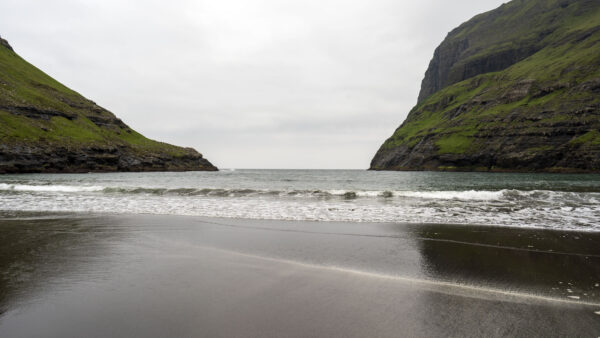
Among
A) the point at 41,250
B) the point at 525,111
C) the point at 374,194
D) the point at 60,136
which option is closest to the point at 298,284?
the point at 41,250

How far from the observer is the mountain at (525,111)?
9088cm

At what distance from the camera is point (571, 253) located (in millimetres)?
7477

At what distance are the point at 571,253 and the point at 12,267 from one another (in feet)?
45.1

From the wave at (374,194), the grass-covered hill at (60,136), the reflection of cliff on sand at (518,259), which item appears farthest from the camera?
the grass-covered hill at (60,136)

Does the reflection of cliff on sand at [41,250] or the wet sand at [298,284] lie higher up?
the reflection of cliff on sand at [41,250]

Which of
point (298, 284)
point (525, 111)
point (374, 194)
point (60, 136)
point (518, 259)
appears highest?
point (525, 111)

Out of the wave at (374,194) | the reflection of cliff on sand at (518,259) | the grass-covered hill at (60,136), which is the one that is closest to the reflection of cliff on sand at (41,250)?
the reflection of cliff on sand at (518,259)

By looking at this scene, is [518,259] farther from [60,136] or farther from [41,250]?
[60,136]

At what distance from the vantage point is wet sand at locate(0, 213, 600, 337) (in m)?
3.61

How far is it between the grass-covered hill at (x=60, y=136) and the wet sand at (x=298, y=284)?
90768 mm

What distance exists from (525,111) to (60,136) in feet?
560

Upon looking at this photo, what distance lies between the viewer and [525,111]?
108688mm

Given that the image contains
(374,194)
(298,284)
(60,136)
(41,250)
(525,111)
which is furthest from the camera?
(525,111)

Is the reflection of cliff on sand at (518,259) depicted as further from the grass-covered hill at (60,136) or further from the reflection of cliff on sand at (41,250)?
the grass-covered hill at (60,136)
